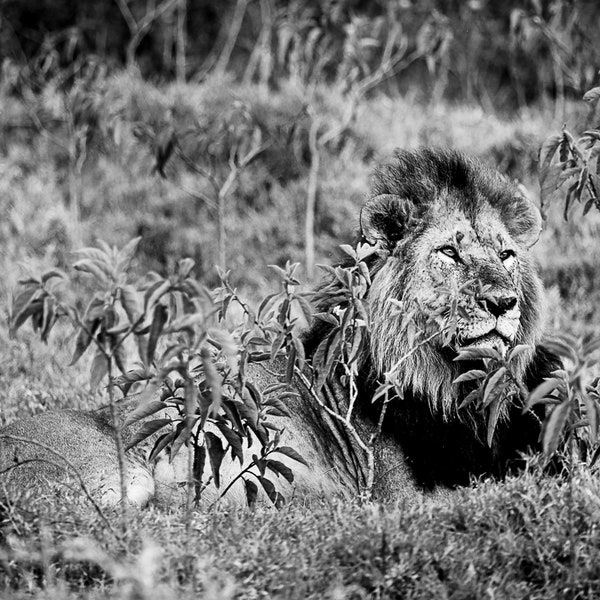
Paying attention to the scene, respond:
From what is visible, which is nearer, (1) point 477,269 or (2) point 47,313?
(2) point 47,313

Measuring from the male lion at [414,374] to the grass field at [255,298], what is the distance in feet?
1.21

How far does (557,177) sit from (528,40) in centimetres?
617

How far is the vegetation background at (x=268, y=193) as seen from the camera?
336cm

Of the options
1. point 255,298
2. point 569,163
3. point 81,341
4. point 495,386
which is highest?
point 569,163

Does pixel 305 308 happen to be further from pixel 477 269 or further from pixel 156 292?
pixel 477 269

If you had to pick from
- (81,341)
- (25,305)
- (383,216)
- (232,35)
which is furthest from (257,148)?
(232,35)

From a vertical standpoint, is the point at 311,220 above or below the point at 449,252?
below

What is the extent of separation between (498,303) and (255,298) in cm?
431

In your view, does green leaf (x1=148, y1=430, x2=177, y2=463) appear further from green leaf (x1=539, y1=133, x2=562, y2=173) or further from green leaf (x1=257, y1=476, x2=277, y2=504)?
green leaf (x1=539, y1=133, x2=562, y2=173)

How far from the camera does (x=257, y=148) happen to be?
750 centimetres

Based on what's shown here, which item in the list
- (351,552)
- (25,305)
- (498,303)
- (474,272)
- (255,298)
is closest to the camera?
(25,305)

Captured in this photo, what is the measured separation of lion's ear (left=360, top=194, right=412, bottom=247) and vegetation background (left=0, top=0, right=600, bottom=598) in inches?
53.3

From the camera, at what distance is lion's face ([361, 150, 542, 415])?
4.77 metres

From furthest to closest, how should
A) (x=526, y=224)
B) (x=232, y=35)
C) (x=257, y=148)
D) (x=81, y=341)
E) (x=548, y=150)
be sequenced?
1. (x=232, y=35)
2. (x=257, y=148)
3. (x=526, y=224)
4. (x=548, y=150)
5. (x=81, y=341)
